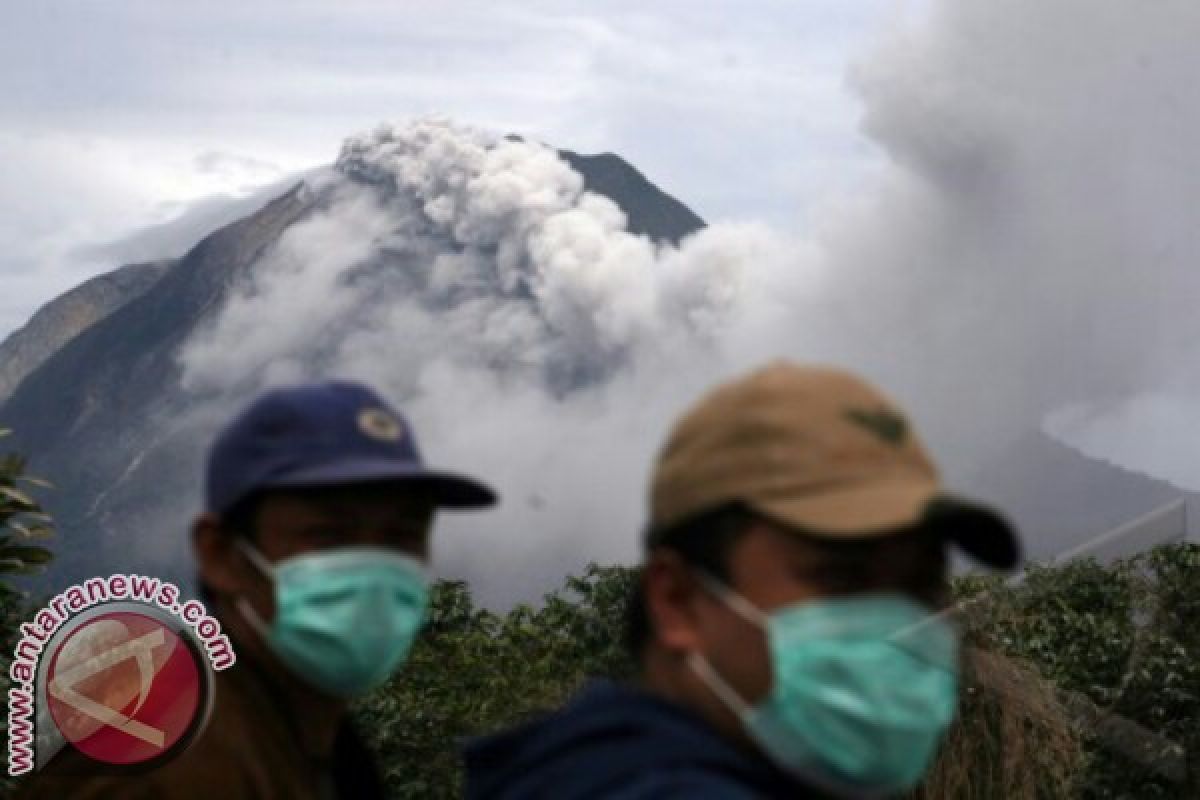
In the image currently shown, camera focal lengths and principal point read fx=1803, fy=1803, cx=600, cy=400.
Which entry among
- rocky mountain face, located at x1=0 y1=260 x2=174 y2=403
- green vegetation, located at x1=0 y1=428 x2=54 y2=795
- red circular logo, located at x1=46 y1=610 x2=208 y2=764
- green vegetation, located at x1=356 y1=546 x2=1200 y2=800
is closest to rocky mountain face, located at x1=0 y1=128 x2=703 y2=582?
rocky mountain face, located at x1=0 y1=260 x2=174 y2=403

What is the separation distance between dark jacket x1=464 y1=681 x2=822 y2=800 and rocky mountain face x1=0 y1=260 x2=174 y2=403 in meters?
177

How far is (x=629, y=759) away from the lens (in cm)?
167

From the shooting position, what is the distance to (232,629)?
2.59 m

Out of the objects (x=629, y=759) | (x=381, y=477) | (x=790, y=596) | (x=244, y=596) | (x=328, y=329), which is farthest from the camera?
(x=328, y=329)

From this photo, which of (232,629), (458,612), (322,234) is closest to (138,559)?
(322,234)

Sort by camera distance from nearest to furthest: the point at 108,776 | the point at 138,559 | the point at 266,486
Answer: the point at 108,776 → the point at 266,486 → the point at 138,559

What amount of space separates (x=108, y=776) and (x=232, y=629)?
375mm

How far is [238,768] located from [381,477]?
1.37ft

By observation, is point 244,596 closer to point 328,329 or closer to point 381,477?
point 381,477

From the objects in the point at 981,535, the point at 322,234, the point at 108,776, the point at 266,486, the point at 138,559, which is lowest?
the point at 138,559

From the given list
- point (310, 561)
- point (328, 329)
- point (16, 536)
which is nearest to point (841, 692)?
point (310, 561)

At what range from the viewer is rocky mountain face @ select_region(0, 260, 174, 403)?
17488 centimetres

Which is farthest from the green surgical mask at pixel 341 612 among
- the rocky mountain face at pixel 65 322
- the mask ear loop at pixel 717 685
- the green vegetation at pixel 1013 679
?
the rocky mountain face at pixel 65 322

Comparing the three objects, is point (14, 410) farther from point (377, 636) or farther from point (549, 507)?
point (377, 636)
